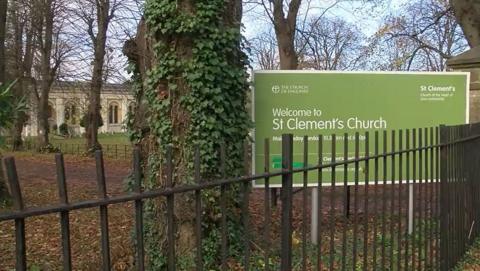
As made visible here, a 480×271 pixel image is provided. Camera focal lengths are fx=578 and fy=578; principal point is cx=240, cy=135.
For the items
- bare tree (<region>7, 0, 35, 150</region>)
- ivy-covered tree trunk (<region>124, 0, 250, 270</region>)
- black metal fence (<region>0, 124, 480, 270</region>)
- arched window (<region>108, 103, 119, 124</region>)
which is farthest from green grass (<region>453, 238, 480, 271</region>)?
arched window (<region>108, 103, 119, 124</region>)

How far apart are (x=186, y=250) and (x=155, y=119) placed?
135 cm

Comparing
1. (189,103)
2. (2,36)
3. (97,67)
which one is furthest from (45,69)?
(189,103)

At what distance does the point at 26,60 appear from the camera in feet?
97.3

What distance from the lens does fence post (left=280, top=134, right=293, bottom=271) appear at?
3041 millimetres

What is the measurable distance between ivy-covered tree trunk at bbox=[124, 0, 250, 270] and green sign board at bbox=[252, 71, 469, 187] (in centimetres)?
105

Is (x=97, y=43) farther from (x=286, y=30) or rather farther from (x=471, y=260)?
(x=471, y=260)

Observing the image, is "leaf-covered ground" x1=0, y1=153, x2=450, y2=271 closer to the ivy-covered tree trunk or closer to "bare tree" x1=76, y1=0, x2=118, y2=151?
the ivy-covered tree trunk

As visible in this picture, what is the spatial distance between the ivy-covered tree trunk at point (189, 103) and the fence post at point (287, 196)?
8.06ft

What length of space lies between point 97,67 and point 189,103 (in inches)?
907

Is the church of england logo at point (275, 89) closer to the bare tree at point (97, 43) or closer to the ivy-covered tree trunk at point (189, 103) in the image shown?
the ivy-covered tree trunk at point (189, 103)

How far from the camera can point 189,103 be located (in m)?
5.72

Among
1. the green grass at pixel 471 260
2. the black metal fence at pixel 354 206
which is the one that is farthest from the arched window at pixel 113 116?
the green grass at pixel 471 260

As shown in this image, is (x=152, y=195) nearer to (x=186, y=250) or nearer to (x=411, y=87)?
(x=186, y=250)

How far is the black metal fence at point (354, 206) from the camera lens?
2.14 metres
